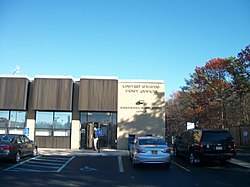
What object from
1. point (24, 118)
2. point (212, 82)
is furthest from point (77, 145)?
point (212, 82)

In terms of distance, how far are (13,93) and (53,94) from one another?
312 cm

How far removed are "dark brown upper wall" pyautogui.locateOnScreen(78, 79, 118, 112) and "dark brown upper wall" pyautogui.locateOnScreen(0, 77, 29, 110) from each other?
436 cm

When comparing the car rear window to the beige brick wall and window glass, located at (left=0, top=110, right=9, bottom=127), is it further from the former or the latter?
window glass, located at (left=0, top=110, right=9, bottom=127)

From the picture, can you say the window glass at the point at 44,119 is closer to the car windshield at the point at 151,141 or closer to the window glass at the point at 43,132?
the window glass at the point at 43,132

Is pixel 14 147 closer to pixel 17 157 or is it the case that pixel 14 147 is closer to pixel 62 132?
pixel 17 157

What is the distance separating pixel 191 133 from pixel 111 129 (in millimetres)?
8788

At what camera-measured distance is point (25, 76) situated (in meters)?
21.1

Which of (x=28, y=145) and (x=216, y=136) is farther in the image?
(x=28, y=145)

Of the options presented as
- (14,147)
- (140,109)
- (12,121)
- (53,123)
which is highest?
(140,109)

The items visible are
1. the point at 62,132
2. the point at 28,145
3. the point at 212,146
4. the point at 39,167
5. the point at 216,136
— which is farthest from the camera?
the point at 62,132

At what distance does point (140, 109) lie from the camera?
70.4 ft

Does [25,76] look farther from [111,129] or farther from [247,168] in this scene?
[247,168]

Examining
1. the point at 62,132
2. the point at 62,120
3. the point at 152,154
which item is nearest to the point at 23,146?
the point at 62,132

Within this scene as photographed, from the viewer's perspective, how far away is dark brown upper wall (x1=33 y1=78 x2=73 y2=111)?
20531mm
